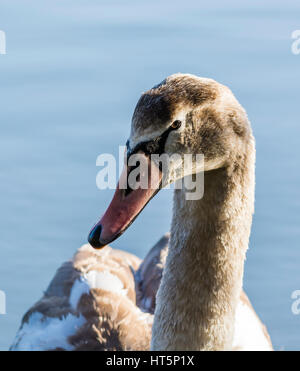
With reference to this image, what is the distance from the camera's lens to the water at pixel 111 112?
245 inches

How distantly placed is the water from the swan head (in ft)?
8.86

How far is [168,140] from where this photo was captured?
3.41m

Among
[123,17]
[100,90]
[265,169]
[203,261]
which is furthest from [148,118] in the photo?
[123,17]

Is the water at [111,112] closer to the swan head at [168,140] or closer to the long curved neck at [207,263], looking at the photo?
the long curved neck at [207,263]

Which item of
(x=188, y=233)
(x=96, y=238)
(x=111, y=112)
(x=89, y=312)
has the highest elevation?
(x=111, y=112)

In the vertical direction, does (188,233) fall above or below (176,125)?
below

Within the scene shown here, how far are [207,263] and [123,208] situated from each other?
681 mm

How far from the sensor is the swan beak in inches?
134

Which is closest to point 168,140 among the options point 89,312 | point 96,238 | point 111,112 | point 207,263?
point 96,238

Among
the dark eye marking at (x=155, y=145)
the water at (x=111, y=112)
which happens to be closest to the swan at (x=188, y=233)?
the dark eye marking at (x=155, y=145)

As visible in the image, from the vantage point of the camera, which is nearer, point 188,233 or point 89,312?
point 188,233

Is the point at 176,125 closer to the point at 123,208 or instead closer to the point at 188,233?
the point at 123,208

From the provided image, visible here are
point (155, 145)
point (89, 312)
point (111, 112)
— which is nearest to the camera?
point (155, 145)
